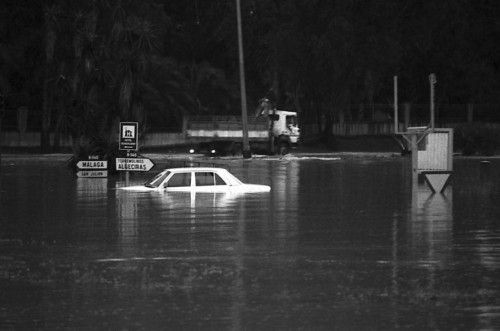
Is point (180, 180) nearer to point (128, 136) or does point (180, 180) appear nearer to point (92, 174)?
point (128, 136)

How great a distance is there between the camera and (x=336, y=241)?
65.6 ft

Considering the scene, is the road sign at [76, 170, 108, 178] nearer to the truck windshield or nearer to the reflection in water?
the reflection in water

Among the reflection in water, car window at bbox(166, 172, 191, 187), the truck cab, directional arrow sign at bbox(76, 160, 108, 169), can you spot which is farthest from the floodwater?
the truck cab

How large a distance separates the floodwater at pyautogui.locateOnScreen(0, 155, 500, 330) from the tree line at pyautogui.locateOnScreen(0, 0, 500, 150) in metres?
28.4

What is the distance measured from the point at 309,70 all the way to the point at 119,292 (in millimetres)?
61694

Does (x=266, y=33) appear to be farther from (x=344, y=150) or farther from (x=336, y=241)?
(x=336, y=241)

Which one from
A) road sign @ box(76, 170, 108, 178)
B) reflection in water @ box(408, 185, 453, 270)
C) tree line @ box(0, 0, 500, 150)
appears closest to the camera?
reflection in water @ box(408, 185, 453, 270)

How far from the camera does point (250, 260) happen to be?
17.3 m

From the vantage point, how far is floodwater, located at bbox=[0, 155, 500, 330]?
42.0 ft

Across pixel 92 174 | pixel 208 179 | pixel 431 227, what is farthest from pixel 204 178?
pixel 431 227

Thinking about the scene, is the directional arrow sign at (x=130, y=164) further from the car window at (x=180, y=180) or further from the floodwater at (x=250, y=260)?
the car window at (x=180, y=180)

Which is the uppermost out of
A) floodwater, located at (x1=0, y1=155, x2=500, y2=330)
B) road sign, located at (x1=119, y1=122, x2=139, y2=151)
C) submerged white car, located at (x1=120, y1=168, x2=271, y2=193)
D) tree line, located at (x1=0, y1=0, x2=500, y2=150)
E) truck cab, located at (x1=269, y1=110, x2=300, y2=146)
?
tree line, located at (x1=0, y1=0, x2=500, y2=150)

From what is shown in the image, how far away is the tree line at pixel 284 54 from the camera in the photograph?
71.1 m

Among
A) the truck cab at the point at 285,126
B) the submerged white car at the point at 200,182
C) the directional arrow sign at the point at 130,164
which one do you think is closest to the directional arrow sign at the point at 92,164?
the directional arrow sign at the point at 130,164
